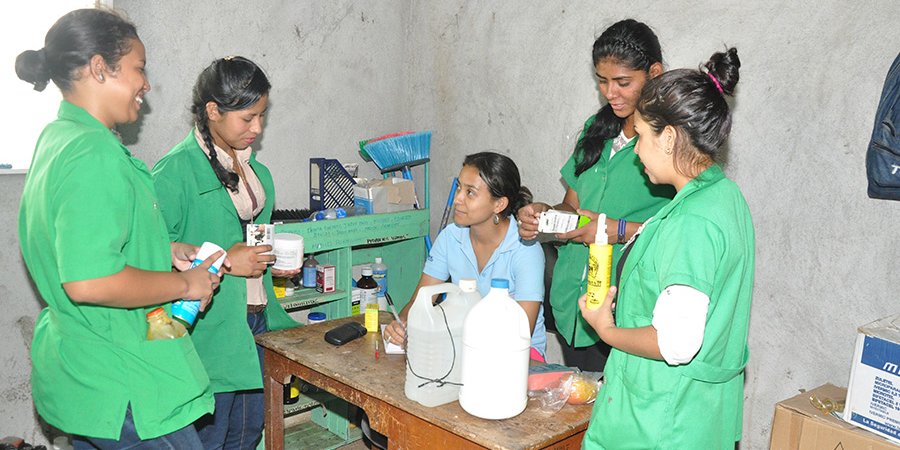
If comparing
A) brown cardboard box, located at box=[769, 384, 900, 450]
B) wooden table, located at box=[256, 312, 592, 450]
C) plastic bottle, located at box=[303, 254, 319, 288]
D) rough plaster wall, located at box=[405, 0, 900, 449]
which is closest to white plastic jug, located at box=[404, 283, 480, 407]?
wooden table, located at box=[256, 312, 592, 450]

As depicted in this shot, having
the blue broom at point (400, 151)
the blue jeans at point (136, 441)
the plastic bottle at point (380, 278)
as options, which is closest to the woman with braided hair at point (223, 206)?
the blue jeans at point (136, 441)

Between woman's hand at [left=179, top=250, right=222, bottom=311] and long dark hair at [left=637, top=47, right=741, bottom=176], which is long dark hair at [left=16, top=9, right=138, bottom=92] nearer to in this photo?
woman's hand at [left=179, top=250, right=222, bottom=311]

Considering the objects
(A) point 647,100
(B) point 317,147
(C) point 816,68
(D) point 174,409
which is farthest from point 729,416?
(B) point 317,147

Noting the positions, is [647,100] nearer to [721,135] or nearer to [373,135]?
[721,135]

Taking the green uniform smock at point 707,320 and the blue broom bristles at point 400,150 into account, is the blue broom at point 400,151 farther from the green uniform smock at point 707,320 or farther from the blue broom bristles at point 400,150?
the green uniform smock at point 707,320

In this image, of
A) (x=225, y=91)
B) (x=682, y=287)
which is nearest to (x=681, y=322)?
(x=682, y=287)

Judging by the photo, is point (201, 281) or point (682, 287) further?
point (201, 281)

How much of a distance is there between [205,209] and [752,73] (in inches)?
85.9

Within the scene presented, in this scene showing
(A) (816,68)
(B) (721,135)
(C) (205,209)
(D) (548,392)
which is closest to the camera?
(B) (721,135)

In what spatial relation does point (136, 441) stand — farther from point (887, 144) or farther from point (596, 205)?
point (887, 144)

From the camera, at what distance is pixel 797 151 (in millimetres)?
2742

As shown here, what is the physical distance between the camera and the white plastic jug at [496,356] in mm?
1772

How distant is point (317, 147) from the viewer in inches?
155

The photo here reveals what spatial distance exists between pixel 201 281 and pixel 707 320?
1.29 m
